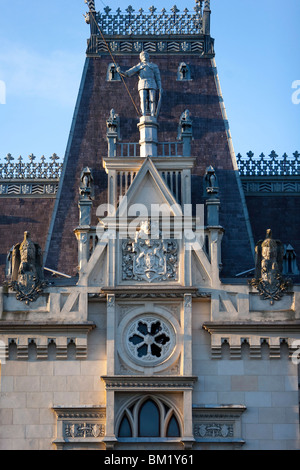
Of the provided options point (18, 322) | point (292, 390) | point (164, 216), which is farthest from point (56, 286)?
point (292, 390)

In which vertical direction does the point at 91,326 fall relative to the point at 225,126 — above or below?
below

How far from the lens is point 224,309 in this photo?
37219 mm

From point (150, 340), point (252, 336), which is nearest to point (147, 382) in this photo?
point (150, 340)

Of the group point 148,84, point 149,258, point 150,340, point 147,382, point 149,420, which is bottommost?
point 149,420

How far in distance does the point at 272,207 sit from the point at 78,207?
6.95 m

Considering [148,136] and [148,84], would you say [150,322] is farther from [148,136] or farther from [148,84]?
[148,84]

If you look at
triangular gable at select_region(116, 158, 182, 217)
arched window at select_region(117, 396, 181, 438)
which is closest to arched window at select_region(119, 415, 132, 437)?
arched window at select_region(117, 396, 181, 438)

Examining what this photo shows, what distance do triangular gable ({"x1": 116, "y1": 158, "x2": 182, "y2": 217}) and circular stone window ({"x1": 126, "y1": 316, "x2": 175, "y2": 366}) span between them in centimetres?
342

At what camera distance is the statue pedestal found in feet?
131

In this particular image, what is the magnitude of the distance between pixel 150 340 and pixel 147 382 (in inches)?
53.8

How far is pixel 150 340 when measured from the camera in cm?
3716

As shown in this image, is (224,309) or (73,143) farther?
(73,143)

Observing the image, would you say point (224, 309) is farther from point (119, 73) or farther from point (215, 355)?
point (119, 73)

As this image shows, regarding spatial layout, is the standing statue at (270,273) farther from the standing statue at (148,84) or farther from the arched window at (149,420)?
the standing statue at (148,84)
